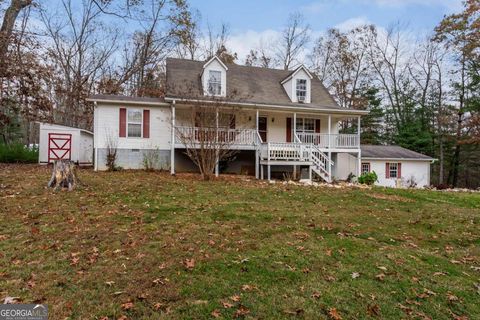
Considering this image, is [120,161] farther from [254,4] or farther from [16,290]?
[16,290]

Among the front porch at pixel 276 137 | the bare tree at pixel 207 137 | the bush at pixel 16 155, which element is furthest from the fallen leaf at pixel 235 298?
the bush at pixel 16 155

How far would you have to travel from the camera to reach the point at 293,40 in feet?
98.9

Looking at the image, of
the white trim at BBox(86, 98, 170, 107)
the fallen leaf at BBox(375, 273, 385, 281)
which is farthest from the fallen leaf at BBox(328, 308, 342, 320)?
the white trim at BBox(86, 98, 170, 107)

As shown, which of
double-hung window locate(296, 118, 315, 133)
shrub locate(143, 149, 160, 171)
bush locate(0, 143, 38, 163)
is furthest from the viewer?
double-hung window locate(296, 118, 315, 133)

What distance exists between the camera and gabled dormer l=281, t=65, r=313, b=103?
57.3ft

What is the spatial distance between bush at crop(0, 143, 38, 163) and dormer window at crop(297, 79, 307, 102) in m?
15.7

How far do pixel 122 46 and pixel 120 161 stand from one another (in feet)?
53.5

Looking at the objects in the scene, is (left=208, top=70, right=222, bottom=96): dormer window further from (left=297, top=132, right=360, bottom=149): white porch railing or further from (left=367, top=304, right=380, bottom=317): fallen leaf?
(left=367, top=304, right=380, bottom=317): fallen leaf

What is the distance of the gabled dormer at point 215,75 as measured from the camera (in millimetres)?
16172

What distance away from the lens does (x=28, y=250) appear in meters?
4.22

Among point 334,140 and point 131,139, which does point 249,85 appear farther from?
point 131,139

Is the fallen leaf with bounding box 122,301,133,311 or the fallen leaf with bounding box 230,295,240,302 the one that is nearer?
the fallen leaf with bounding box 122,301,133,311

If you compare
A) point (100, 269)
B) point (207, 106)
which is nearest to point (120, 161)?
point (207, 106)

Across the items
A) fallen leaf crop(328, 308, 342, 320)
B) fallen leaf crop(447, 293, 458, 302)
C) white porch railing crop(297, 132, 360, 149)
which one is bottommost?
fallen leaf crop(447, 293, 458, 302)
